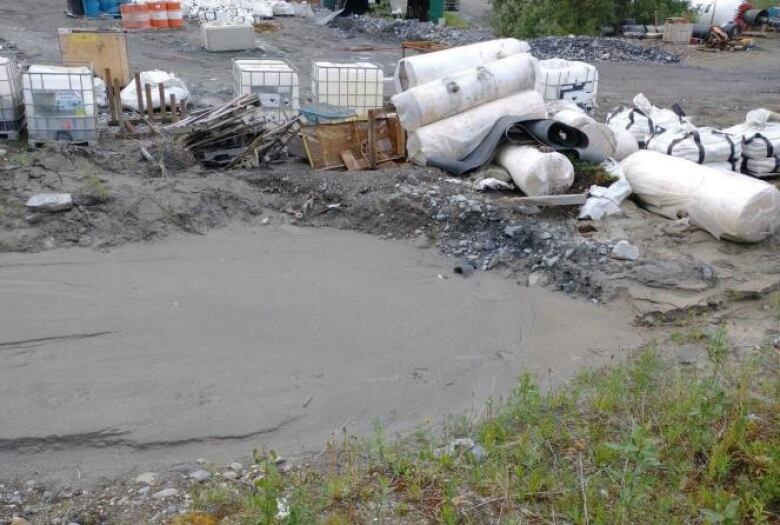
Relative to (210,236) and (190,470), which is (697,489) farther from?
(210,236)

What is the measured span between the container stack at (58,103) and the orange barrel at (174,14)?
12.9m

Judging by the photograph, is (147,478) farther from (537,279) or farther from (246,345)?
(537,279)

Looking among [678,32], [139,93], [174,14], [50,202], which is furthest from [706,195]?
[174,14]

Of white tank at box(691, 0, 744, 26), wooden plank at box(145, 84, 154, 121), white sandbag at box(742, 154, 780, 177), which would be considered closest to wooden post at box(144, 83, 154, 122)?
wooden plank at box(145, 84, 154, 121)

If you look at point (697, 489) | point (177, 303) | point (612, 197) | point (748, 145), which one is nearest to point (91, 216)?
point (177, 303)

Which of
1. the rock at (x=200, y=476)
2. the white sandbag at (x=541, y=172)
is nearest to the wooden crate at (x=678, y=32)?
the white sandbag at (x=541, y=172)

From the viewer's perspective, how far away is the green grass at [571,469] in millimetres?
3482

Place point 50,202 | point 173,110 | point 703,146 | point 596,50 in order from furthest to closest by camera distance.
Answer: point 596,50 → point 173,110 → point 703,146 → point 50,202

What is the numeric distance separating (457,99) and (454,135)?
0.40m

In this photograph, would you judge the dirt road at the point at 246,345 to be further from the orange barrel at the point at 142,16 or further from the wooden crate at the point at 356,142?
the orange barrel at the point at 142,16

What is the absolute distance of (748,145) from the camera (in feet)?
28.3

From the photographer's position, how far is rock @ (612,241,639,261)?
22.2ft

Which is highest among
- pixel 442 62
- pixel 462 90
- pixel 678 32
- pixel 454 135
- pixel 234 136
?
pixel 442 62

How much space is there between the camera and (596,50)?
707 inches
